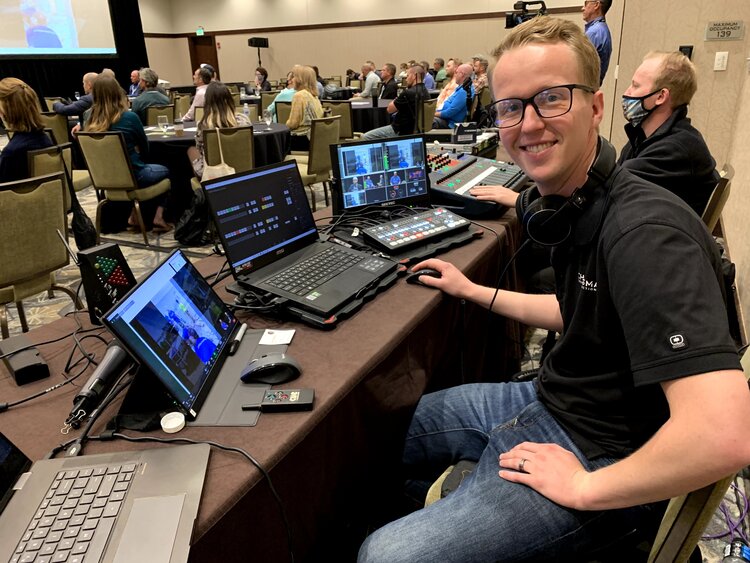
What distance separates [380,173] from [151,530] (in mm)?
1409

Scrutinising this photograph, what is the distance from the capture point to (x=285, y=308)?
1254 millimetres

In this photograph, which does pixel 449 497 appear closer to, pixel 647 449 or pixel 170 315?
pixel 647 449

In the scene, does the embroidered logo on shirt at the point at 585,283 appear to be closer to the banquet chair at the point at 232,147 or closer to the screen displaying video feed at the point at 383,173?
the screen displaying video feed at the point at 383,173

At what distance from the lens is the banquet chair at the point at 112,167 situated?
3840 millimetres

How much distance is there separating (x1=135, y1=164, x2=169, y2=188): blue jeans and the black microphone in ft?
11.2

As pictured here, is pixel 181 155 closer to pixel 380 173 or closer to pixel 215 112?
pixel 215 112

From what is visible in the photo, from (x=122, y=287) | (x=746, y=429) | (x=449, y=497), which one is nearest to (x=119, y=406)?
(x=122, y=287)

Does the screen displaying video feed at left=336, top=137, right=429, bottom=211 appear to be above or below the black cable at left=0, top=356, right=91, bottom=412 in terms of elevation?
above

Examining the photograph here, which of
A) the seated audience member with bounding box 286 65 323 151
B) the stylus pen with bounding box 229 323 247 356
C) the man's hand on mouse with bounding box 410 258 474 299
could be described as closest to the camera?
the stylus pen with bounding box 229 323 247 356

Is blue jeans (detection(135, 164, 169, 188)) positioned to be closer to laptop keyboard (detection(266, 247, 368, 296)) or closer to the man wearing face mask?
laptop keyboard (detection(266, 247, 368, 296))

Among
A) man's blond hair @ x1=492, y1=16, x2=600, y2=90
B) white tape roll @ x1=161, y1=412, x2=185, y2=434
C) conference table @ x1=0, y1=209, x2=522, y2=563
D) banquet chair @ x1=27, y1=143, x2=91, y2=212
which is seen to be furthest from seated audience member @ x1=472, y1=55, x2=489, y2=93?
white tape roll @ x1=161, y1=412, x2=185, y2=434

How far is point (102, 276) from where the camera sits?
3.62 ft

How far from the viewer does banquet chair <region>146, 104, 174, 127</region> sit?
20.1 ft

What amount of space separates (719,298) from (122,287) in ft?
3.76
